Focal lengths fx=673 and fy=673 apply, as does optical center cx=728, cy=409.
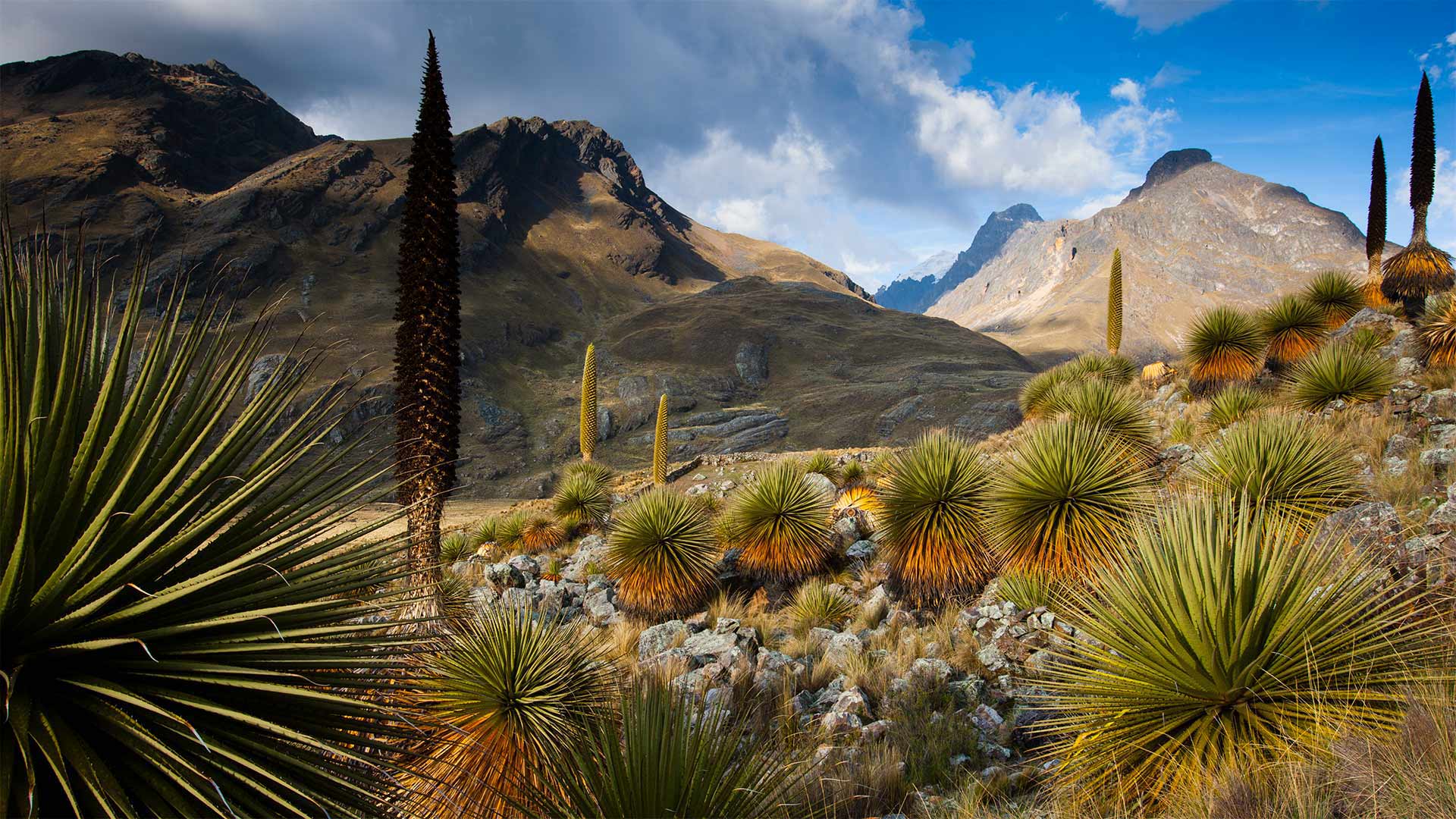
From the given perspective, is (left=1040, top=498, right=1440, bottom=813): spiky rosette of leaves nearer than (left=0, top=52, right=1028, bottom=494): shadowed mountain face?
Yes

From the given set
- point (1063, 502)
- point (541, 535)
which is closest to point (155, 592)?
point (1063, 502)

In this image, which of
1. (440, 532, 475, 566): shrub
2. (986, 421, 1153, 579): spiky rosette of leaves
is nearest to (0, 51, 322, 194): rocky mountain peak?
(440, 532, 475, 566): shrub

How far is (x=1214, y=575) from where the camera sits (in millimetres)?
4023

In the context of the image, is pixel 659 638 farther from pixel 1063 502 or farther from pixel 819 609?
pixel 1063 502

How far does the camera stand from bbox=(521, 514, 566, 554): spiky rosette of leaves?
1666 cm

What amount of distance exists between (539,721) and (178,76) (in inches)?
7654

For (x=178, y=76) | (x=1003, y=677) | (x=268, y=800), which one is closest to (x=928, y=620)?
(x=1003, y=677)

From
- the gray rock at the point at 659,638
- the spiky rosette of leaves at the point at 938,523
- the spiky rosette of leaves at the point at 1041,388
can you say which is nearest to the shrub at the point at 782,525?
the spiky rosette of leaves at the point at 938,523

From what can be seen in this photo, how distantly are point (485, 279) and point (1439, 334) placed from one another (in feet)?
399

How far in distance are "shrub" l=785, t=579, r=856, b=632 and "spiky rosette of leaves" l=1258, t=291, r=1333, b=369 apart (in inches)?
487

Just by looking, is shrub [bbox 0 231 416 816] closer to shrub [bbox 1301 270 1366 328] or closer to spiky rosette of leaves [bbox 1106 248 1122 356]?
shrub [bbox 1301 270 1366 328]

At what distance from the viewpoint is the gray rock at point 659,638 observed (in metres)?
8.66

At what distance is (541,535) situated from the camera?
55.3 ft

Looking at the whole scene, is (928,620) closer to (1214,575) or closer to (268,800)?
(1214,575)
